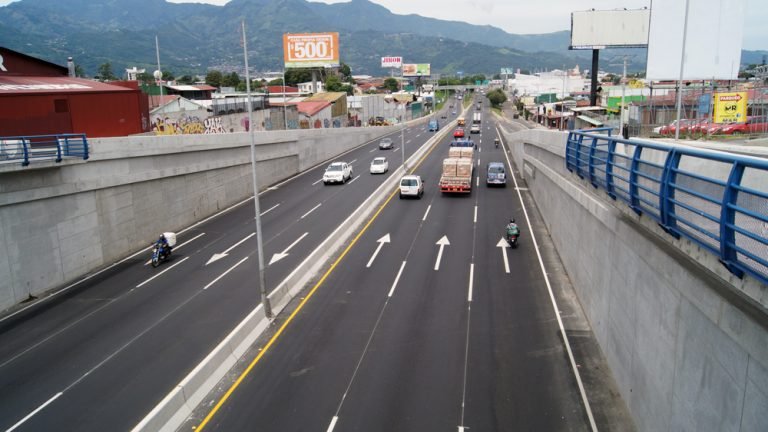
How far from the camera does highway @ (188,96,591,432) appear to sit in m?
12.9

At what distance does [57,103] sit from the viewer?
93.1 ft

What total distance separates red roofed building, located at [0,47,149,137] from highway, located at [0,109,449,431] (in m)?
7.87

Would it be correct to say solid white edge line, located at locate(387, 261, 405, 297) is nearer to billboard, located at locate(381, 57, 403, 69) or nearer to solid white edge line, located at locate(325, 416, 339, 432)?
solid white edge line, located at locate(325, 416, 339, 432)

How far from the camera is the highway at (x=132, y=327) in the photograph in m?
13.7

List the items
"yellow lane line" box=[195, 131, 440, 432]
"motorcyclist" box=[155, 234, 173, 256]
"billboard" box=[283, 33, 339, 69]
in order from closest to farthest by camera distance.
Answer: "yellow lane line" box=[195, 131, 440, 432], "motorcyclist" box=[155, 234, 173, 256], "billboard" box=[283, 33, 339, 69]

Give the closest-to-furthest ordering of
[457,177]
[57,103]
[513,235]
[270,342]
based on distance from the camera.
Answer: [270,342], [513,235], [57,103], [457,177]

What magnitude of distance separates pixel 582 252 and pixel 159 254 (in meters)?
19.1

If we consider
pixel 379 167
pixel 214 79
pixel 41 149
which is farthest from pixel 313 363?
pixel 214 79

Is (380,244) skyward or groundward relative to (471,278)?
skyward

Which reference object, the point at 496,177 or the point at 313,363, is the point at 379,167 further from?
the point at 313,363

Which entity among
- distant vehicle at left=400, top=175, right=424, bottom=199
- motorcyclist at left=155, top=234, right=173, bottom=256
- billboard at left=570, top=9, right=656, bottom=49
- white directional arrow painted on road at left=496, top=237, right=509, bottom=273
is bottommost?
white directional arrow painted on road at left=496, top=237, right=509, bottom=273

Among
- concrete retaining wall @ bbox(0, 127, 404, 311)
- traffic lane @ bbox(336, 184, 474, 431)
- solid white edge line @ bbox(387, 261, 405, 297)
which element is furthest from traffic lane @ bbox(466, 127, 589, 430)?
concrete retaining wall @ bbox(0, 127, 404, 311)

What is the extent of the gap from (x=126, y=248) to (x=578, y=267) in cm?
2193

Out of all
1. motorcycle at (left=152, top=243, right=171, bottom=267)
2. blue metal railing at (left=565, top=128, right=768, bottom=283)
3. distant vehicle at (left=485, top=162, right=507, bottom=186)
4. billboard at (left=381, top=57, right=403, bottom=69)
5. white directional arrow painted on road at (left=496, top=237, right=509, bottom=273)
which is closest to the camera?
blue metal railing at (left=565, top=128, right=768, bottom=283)
